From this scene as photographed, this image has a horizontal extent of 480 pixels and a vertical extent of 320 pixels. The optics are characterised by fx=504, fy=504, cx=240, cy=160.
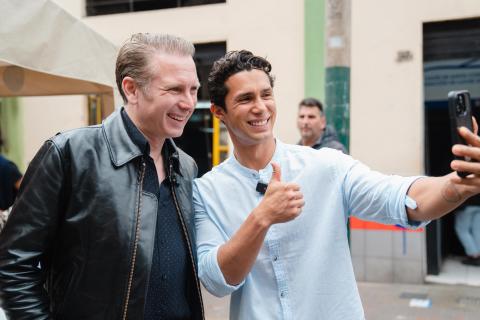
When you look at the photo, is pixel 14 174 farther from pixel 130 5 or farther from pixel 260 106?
pixel 130 5

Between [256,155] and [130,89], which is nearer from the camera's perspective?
[130,89]

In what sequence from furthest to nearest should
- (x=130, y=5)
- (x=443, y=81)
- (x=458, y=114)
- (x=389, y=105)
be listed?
(x=130, y=5) → (x=443, y=81) → (x=389, y=105) → (x=458, y=114)

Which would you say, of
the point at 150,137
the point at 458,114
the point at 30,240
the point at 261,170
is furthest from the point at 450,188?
the point at 30,240

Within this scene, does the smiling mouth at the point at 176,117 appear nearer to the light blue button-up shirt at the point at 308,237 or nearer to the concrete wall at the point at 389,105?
the light blue button-up shirt at the point at 308,237

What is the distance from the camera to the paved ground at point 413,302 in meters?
5.50

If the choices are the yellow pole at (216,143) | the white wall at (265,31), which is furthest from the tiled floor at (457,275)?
the yellow pole at (216,143)

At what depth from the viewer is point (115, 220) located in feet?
5.41

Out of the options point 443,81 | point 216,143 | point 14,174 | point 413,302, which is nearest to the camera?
point 14,174

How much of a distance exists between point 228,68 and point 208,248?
707 millimetres

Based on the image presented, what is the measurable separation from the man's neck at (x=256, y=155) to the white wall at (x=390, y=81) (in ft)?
16.1

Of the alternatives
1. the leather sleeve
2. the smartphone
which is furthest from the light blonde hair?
the smartphone

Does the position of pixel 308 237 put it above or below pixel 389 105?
below

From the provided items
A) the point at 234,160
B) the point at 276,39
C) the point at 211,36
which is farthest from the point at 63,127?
the point at 234,160

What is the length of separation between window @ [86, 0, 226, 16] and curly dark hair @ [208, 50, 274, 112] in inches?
230
